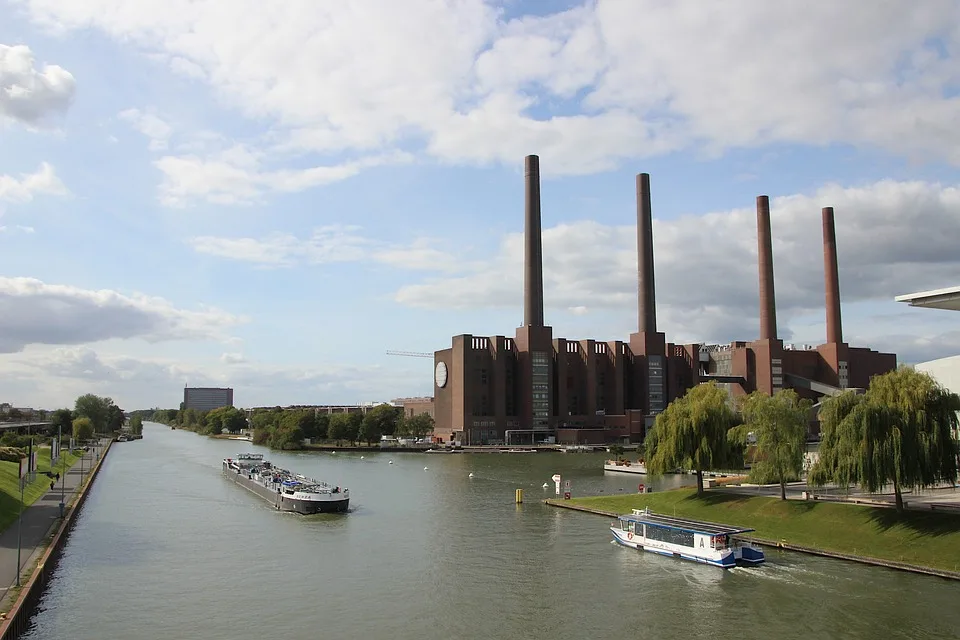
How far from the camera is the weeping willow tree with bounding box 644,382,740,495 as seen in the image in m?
59.7

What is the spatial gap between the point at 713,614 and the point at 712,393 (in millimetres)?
30551

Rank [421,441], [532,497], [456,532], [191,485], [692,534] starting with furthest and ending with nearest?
[421,441] < [191,485] < [532,497] < [456,532] < [692,534]

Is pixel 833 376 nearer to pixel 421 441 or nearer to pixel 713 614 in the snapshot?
pixel 421 441

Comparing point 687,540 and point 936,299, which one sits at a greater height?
point 936,299

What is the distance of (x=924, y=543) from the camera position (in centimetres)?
4094

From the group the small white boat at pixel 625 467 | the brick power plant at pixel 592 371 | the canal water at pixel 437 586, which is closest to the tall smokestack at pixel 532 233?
the brick power plant at pixel 592 371

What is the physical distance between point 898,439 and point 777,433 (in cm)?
1300

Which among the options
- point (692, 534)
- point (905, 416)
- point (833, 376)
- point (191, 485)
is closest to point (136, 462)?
point (191, 485)

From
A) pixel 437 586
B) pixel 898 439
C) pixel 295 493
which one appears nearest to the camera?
pixel 437 586

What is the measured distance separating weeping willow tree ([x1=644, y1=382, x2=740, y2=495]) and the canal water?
7626 mm

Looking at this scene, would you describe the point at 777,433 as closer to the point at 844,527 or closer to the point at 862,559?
the point at 844,527

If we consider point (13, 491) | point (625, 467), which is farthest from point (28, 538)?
point (625, 467)

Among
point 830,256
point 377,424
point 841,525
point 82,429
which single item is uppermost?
point 830,256

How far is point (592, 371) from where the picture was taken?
646 feet
